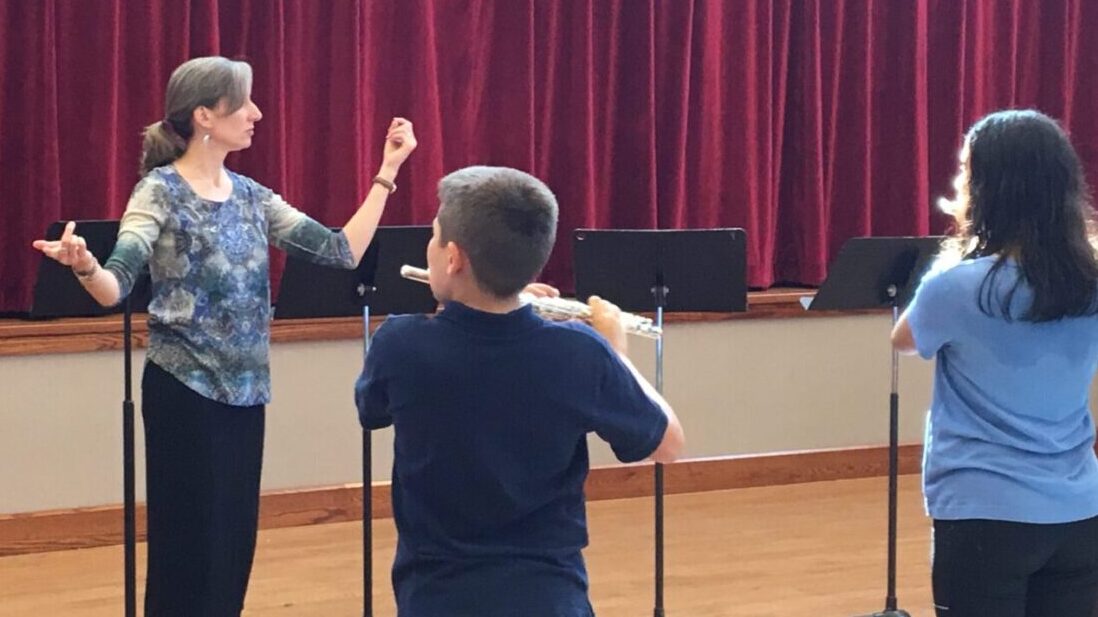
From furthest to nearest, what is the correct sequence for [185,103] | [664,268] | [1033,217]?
[664,268], [185,103], [1033,217]

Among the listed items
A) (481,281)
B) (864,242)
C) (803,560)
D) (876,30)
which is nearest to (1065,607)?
(481,281)

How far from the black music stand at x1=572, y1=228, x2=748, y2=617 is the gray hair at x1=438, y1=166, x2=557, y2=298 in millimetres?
1608

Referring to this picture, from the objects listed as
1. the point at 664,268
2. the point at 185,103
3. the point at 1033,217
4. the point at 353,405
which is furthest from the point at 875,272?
the point at 353,405

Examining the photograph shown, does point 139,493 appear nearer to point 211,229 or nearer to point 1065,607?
point 211,229

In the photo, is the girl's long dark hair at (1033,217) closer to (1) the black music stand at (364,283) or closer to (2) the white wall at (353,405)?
(1) the black music stand at (364,283)

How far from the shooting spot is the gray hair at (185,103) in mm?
2951

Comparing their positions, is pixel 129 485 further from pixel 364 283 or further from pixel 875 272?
pixel 875 272

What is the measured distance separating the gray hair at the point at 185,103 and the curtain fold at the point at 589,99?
5.15ft

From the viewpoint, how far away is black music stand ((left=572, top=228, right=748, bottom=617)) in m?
3.47

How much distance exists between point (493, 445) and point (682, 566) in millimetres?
2700

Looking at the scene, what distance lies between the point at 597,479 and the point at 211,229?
2626 millimetres

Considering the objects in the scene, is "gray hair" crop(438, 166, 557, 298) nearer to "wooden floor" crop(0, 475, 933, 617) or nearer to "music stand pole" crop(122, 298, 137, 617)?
"music stand pole" crop(122, 298, 137, 617)

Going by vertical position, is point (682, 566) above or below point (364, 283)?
below

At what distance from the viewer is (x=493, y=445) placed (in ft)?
5.89
